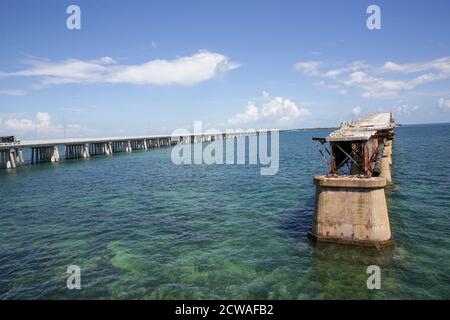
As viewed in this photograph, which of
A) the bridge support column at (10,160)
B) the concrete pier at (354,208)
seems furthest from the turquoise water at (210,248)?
the bridge support column at (10,160)

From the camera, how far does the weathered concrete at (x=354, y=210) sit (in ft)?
57.1

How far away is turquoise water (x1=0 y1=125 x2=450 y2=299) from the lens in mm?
15258

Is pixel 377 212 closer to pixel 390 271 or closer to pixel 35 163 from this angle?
pixel 390 271

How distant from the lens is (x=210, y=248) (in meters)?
20.3

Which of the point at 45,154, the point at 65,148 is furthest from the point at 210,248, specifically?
the point at 65,148

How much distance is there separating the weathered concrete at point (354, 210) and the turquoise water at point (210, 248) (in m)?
0.75

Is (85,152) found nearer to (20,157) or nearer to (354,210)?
(20,157)

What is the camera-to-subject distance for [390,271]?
15930mm

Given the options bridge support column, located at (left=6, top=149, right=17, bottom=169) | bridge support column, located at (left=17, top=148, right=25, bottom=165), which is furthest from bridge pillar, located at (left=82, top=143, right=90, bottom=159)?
bridge support column, located at (left=6, top=149, right=17, bottom=169)

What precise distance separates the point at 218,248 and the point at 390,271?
9.56 m

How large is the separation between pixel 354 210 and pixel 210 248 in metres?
8.83

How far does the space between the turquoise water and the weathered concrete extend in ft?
2.45

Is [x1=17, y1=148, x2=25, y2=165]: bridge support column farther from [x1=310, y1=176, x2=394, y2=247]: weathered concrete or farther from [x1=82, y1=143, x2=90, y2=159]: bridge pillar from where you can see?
[x1=310, y1=176, x2=394, y2=247]: weathered concrete
